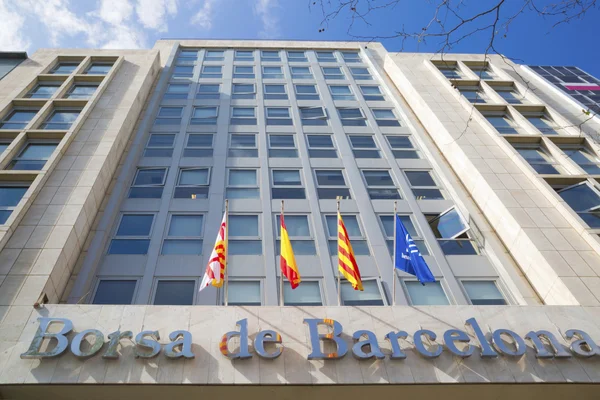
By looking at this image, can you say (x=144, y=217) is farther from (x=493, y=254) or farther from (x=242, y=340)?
(x=493, y=254)

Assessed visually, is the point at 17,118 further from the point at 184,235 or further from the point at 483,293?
the point at 483,293

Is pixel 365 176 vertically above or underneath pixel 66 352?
above

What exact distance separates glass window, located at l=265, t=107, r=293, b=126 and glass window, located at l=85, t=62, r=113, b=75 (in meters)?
10.7

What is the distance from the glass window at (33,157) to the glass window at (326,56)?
72.7 feet

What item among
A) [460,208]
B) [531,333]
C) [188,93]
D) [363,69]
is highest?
[363,69]

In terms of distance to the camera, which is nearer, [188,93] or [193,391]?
[193,391]

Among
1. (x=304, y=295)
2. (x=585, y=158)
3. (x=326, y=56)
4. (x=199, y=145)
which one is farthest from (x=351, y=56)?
(x=304, y=295)

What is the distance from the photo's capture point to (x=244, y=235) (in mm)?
17219

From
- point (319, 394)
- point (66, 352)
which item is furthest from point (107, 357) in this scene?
point (319, 394)

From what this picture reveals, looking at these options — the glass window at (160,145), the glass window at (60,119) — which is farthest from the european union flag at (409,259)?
the glass window at (60,119)

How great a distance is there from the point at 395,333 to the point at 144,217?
11149 millimetres

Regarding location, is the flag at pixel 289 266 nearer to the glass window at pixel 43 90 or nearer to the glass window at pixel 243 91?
the glass window at pixel 243 91

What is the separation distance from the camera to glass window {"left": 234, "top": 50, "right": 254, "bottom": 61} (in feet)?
113

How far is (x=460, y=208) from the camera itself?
18969mm
